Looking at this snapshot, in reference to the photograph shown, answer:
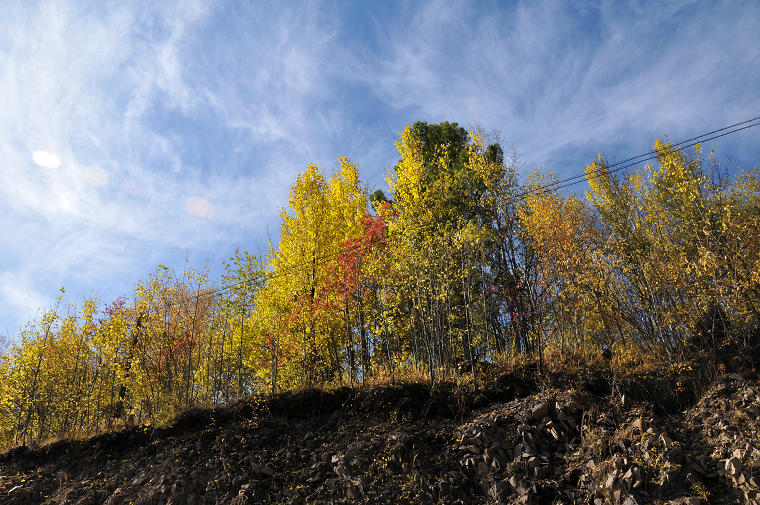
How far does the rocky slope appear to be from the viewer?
18.6 ft

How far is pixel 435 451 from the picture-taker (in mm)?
7070

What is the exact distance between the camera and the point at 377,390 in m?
8.70

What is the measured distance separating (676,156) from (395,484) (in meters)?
→ 12.4

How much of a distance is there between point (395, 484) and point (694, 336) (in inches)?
256

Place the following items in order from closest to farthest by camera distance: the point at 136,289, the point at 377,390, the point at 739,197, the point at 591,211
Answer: the point at 377,390 < the point at 136,289 < the point at 739,197 < the point at 591,211

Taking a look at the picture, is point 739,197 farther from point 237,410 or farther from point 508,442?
point 237,410

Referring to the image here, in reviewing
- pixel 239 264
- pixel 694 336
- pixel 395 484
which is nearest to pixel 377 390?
pixel 395 484

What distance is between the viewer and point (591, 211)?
14938 mm

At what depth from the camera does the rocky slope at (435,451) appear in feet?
18.6

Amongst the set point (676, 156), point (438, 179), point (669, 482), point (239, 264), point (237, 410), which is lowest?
point (669, 482)

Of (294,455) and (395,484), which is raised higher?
(294,455)

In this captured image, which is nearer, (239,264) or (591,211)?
(239,264)

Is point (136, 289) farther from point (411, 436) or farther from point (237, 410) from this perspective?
point (411, 436)

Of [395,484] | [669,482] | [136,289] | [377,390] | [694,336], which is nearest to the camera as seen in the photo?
[669,482]
